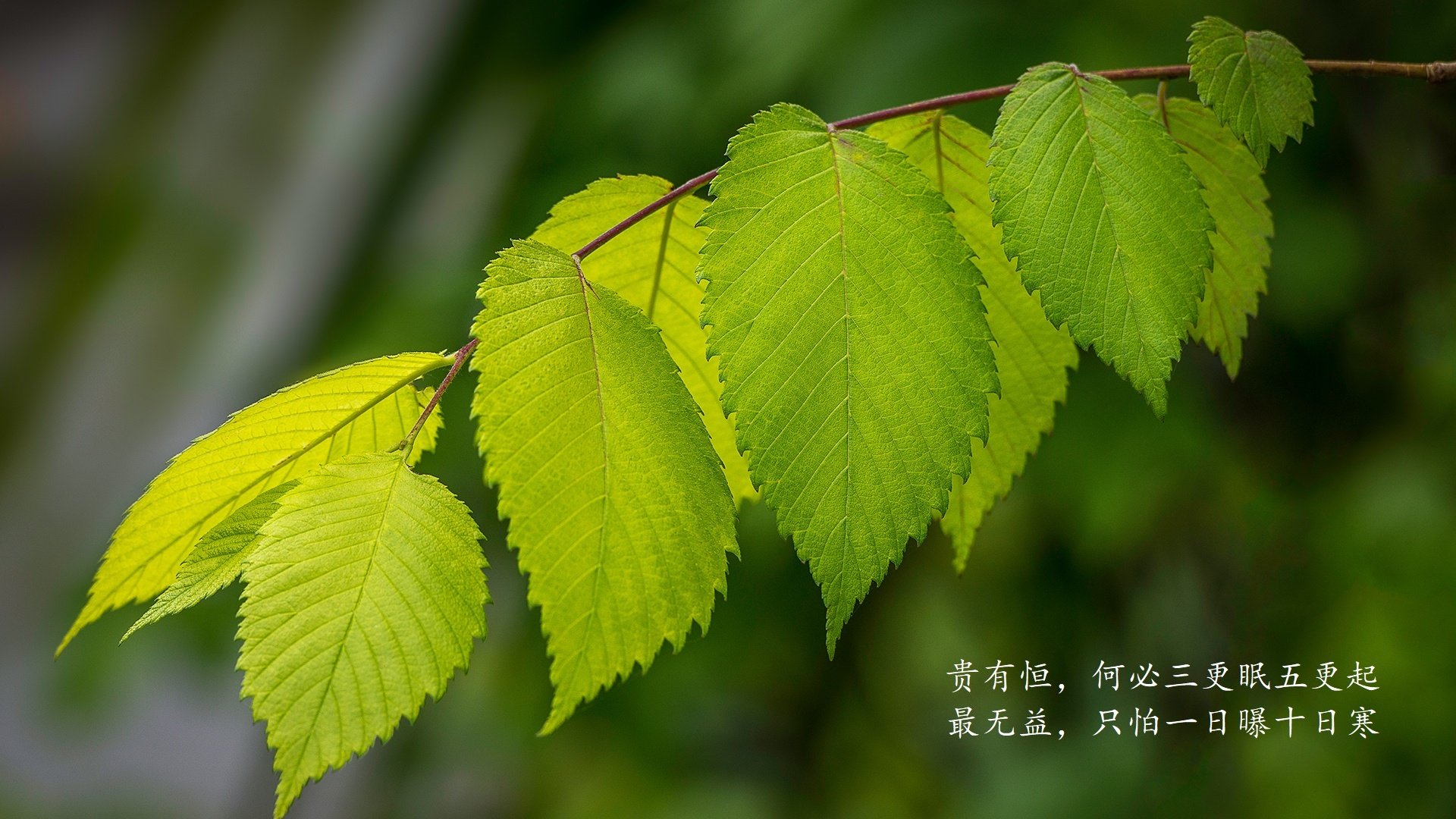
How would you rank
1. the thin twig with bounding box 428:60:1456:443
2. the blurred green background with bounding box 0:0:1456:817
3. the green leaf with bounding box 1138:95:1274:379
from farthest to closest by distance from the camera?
the blurred green background with bounding box 0:0:1456:817
the green leaf with bounding box 1138:95:1274:379
the thin twig with bounding box 428:60:1456:443

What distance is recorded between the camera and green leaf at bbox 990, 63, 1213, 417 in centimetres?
47

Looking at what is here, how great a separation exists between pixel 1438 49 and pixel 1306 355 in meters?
0.42

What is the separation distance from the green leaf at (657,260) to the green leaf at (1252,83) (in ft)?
0.89

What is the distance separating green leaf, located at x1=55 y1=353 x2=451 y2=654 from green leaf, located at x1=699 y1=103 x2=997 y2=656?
15 cm

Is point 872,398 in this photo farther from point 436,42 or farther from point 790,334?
point 436,42

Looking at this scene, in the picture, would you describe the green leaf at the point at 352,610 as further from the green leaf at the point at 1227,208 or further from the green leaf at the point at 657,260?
the green leaf at the point at 1227,208

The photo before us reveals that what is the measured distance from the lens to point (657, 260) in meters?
0.60

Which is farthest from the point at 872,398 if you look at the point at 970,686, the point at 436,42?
the point at 436,42

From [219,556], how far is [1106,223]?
422 mm

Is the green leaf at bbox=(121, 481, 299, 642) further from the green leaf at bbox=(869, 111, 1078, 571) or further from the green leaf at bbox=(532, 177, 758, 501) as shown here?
the green leaf at bbox=(869, 111, 1078, 571)

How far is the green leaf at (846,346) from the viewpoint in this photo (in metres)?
0.44

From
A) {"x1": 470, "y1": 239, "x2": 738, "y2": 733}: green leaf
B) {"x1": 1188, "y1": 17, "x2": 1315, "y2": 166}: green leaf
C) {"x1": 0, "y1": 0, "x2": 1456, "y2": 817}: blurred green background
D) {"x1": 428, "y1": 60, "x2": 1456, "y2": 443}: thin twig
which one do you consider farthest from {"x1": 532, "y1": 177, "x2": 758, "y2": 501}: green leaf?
{"x1": 0, "y1": 0, "x2": 1456, "y2": 817}: blurred green background

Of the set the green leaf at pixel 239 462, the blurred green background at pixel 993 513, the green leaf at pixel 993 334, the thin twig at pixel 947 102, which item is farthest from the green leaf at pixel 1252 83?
the blurred green background at pixel 993 513

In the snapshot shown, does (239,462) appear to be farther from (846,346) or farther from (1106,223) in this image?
(1106,223)
